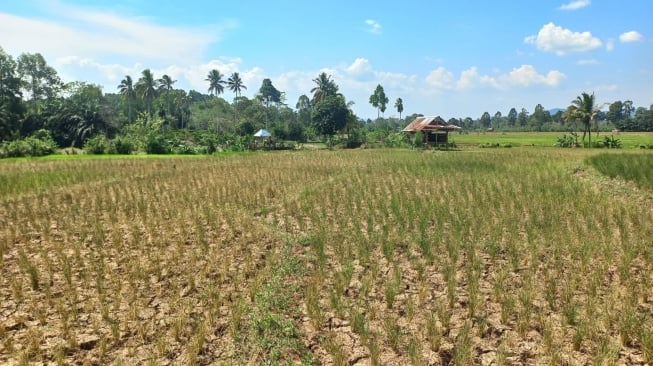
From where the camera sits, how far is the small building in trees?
37781 mm

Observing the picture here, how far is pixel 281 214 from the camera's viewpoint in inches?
375

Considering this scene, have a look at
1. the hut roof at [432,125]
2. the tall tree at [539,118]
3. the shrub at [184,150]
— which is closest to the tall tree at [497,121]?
the tall tree at [539,118]

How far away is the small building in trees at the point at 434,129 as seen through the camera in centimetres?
3778

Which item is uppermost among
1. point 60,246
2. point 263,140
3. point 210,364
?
point 263,140

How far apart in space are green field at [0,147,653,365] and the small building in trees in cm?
2709

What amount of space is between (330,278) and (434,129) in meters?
34.4

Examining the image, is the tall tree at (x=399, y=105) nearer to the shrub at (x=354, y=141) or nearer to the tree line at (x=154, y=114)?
the tree line at (x=154, y=114)

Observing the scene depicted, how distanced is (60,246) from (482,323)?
6.72 m

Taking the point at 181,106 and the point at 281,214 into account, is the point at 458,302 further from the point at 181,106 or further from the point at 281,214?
the point at 181,106

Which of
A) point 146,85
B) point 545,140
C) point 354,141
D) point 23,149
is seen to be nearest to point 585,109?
point 545,140

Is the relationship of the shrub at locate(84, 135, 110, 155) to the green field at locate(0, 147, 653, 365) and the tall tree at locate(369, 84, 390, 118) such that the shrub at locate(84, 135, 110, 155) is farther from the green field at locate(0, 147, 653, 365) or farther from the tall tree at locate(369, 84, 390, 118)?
the tall tree at locate(369, 84, 390, 118)

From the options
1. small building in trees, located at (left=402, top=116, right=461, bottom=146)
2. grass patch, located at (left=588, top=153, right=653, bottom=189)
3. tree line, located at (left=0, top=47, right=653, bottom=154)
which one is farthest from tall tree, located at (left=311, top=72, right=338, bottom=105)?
grass patch, located at (left=588, top=153, right=653, bottom=189)

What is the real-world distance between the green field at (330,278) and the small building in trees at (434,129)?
27.1m

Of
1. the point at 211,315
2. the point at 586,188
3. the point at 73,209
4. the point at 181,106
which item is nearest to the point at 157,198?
the point at 73,209
